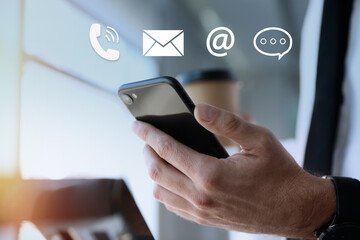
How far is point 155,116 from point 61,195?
0.36 metres

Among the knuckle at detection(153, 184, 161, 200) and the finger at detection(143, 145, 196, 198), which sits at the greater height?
the finger at detection(143, 145, 196, 198)

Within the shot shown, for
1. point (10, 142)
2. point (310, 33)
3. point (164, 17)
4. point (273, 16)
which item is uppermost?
point (273, 16)

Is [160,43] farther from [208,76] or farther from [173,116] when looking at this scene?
[208,76]

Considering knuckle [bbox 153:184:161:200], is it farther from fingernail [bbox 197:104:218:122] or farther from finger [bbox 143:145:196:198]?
fingernail [bbox 197:104:218:122]

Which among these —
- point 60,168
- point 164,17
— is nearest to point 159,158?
point 60,168

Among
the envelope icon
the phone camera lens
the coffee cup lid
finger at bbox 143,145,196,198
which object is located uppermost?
the envelope icon

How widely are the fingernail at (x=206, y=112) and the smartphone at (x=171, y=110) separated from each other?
0.03 meters

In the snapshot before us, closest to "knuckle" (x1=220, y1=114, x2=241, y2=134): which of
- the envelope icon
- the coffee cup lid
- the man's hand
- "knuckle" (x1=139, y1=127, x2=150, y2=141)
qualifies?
A: the man's hand

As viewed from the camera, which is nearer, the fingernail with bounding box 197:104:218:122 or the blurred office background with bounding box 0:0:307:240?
the fingernail with bounding box 197:104:218:122

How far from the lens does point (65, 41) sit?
91cm

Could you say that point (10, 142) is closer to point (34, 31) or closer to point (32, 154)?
point (32, 154)

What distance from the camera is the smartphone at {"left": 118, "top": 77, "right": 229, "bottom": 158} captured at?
374 mm

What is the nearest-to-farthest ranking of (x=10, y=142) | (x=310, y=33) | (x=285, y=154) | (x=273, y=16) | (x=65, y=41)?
1. (x=285, y=154)
2. (x=310, y=33)
3. (x=10, y=142)
4. (x=65, y=41)
5. (x=273, y=16)

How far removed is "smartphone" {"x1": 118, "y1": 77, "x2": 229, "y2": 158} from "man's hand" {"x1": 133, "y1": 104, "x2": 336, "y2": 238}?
0.01 meters
